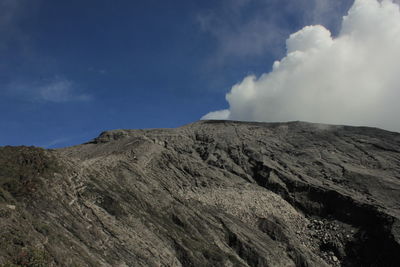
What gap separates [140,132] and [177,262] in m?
34.8

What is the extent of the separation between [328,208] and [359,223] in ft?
12.3

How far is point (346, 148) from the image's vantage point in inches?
1859

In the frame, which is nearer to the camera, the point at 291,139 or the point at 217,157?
the point at 217,157

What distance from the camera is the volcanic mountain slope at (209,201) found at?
18.8 m

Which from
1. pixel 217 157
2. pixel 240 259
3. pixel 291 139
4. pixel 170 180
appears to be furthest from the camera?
pixel 291 139

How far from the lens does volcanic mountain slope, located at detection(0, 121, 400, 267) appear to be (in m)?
18.8

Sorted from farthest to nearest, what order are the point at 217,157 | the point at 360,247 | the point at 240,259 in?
the point at 217,157 < the point at 360,247 < the point at 240,259

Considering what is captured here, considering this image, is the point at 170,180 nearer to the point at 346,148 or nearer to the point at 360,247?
the point at 360,247

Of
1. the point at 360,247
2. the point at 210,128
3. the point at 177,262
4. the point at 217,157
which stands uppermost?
the point at 210,128

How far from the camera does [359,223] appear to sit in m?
32.4

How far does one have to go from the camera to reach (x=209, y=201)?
1307 inches

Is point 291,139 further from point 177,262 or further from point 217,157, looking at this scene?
point 177,262

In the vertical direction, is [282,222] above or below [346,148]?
below

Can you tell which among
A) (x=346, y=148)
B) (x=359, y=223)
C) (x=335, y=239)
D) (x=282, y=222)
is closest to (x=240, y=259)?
(x=282, y=222)
